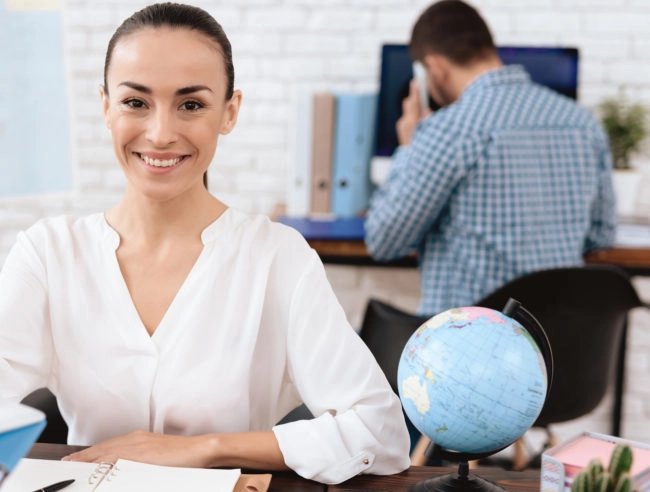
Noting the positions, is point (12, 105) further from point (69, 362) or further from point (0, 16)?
point (69, 362)

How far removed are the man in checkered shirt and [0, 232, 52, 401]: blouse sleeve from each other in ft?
3.57

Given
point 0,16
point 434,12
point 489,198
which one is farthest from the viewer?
point 0,16

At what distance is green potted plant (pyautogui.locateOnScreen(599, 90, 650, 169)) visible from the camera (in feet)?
8.57

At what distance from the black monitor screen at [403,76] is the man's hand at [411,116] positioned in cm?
7

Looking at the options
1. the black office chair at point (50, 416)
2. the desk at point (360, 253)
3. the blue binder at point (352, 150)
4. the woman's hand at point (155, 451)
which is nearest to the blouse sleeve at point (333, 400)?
the woman's hand at point (155, 451)

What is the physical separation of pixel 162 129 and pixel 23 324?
1.21 ft

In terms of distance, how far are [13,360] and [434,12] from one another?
61.0 inches

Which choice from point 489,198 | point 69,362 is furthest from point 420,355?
point 489,198

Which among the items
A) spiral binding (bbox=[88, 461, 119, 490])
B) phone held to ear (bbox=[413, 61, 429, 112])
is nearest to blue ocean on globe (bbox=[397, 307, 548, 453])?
spiral binding (bbox=[88, 461, 119, 490])

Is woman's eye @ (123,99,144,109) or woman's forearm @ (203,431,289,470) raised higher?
woman's eye @ (123,99,144,109)

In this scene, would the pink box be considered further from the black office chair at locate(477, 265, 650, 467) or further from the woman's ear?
the black office chair at locate(477, 265, 650, 467)

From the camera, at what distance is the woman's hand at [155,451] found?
3.33 feet

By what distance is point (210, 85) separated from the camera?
1.11 m

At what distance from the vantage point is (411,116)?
2549 mm
